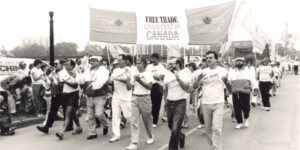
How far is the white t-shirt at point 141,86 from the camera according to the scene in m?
9.26

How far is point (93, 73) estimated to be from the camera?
1062cm

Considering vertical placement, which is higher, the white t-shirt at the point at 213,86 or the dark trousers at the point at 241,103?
the white t-shirt at the point at 213,86

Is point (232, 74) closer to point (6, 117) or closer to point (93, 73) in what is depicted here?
point (93, 73)

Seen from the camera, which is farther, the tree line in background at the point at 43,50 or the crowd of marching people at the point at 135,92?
the tree line in background at the point at 43,50

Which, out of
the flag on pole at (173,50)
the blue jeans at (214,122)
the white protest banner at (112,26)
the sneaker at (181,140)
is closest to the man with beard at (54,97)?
the white protest banner at (112,26)

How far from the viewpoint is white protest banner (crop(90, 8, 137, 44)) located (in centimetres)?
1362

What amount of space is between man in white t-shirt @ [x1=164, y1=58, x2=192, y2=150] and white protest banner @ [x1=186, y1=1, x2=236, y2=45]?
3.88 m

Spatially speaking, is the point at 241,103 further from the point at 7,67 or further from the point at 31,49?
the point at 31,49

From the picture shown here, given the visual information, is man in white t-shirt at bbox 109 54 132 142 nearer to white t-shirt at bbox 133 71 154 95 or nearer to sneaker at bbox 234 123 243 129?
white t-shirt at bbox 133 71 154 95

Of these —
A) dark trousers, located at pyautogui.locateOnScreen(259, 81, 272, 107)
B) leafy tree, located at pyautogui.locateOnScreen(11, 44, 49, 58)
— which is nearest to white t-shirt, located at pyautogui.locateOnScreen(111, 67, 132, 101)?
dark trousers, located at pyautogui.locateOnScreen(259, 81, 272, 107)

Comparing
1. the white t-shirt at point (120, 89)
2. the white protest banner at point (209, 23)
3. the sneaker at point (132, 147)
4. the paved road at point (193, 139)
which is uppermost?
the white protest banner at point (209, 23)

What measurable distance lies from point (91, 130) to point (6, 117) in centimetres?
237

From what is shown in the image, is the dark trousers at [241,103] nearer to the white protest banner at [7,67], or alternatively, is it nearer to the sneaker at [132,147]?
the sneaker at [132,147]

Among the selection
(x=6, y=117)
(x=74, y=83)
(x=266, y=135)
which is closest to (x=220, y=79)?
(x=266, y=135)
